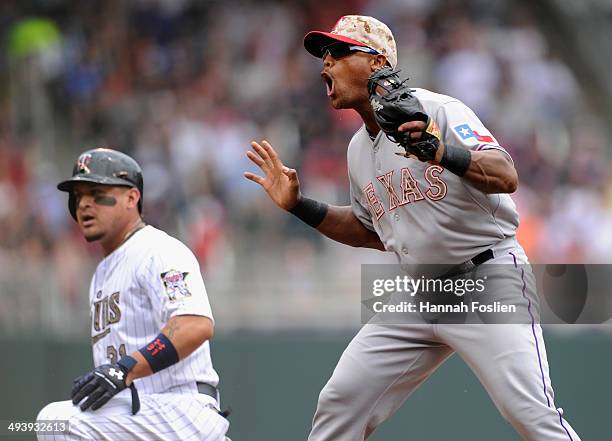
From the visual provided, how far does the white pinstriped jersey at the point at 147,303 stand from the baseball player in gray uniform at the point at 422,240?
1.92 feet

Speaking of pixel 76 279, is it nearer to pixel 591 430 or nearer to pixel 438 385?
pixel 438 385

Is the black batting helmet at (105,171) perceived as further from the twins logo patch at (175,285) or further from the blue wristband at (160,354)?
the blue wristband at (160,354)

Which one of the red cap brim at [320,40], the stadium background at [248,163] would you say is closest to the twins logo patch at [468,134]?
the red cap brim at [320,40]

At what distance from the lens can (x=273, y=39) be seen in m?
12.6

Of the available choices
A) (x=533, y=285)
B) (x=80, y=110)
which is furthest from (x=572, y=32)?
(x=533, y=285)

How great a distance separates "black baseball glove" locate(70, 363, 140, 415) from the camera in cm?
432

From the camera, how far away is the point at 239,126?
11227mm

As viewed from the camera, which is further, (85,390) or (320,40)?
(320,40)

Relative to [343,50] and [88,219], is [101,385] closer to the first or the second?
[88,219]

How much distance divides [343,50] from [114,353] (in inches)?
63.6

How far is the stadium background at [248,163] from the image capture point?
8.36 m

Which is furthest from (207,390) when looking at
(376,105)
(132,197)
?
(376,105)

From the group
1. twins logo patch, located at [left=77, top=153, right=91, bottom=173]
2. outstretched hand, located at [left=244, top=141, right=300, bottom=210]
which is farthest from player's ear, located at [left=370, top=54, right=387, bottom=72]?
twins logo patch, located at [left=77, top=153, right=91, bottom=173]

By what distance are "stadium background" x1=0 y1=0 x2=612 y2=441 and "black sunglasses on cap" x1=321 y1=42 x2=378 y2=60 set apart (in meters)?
3.67
